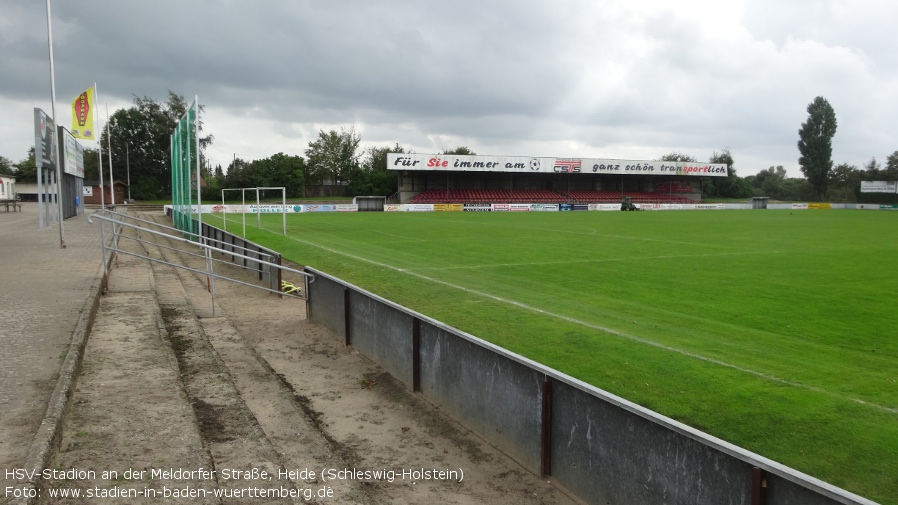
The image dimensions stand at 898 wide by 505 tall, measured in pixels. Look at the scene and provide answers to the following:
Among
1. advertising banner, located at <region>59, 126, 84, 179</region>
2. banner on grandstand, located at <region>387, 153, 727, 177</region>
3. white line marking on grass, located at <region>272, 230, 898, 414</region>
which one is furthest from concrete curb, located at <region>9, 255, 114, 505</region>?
banner on grandstand, located at <region>387, 153, 727, 177</region>

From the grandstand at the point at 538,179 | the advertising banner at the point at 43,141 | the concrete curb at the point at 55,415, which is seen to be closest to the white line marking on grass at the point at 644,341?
the concrete curb at the point at 55,415

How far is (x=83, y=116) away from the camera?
38219mm

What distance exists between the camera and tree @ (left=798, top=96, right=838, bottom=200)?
98.4 m

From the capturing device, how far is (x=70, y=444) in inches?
211

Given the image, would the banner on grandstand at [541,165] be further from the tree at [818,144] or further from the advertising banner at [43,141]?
the advertising banner at [43,141]

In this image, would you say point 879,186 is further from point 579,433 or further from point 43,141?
point 579,433

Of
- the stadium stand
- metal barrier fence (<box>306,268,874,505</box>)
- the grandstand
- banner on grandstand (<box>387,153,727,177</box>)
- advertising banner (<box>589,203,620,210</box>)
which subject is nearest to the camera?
metal barrier fence (<box>306,268,874,505</box>)

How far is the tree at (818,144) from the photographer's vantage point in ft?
323

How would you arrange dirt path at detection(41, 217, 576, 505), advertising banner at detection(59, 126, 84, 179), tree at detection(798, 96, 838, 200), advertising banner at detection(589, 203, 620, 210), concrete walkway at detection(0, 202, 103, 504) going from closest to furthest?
dirt path at detection(41, 217, 576, 505), concrete walkway at detection(0, 202, 103, 504), advertising banner at detection(59, 126, 84, 179), advertising banner at detection(589, 203, 620, 210), tree at detection(798, 96, 838, 200)

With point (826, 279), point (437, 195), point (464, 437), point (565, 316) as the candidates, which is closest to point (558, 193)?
point (437, 195)

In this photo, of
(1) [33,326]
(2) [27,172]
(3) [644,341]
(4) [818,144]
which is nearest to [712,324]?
(3) [644,341]

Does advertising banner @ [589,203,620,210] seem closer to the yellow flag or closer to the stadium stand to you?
the stadium stand

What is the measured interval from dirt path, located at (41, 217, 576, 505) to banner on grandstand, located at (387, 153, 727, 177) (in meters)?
65.2

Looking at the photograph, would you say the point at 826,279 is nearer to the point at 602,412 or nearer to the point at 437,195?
the point at 602,412
